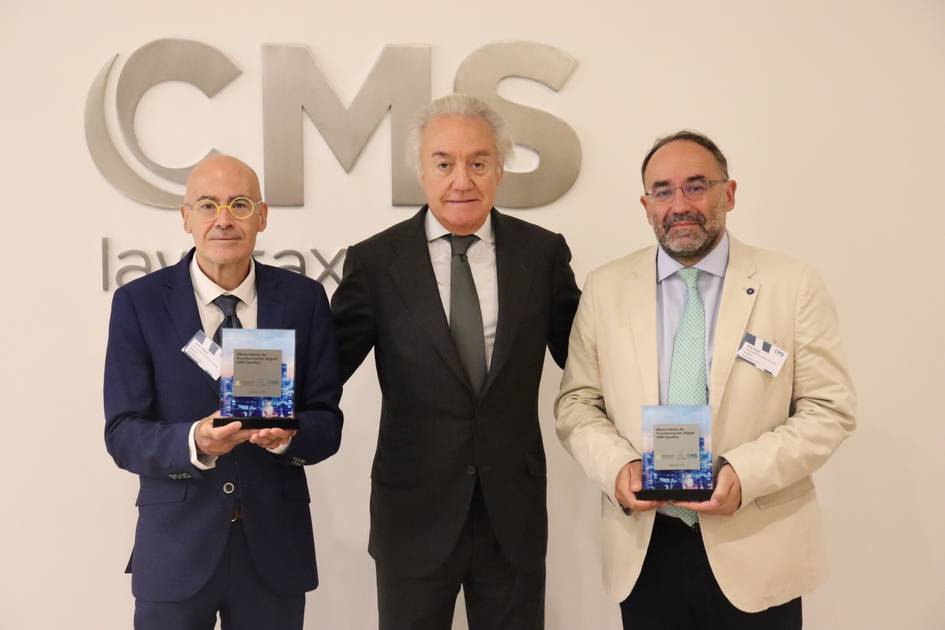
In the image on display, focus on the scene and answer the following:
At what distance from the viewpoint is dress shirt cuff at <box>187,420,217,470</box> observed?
2.07m

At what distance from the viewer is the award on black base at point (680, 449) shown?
6.86ft

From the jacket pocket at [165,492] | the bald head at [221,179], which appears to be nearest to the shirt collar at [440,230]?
the bald head at [221,179]

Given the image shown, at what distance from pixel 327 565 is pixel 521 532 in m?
1.45

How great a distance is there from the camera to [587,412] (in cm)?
242

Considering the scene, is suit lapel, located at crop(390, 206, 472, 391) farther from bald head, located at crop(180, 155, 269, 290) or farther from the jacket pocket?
the jacket pocket

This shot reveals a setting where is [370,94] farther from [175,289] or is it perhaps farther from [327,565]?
[327,565]

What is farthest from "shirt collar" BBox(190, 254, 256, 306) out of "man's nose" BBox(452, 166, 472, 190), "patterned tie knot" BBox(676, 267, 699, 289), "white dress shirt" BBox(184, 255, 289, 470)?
"patterned tie knot" BBox(676, 267, 699, 289)

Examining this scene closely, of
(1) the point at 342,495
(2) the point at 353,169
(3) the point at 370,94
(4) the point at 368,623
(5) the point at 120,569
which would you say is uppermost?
(3) the point at 370,94

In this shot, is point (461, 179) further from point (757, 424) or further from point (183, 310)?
point (757, 424)

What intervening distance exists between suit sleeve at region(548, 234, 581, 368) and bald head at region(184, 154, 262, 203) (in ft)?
3.23

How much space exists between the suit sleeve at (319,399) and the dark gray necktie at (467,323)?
1.21 ft

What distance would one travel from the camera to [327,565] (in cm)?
360

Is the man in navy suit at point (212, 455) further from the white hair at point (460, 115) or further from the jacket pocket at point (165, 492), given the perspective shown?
the white hair at point (460, 115)

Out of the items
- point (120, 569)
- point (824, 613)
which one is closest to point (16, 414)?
point (120, 569)
